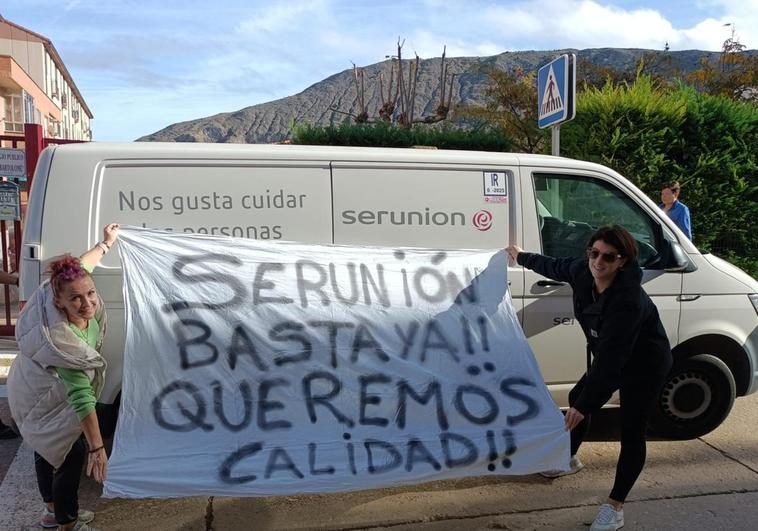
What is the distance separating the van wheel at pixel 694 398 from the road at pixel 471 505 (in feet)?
0.99

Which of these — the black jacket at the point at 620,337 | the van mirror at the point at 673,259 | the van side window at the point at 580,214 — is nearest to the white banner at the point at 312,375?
the black jacket at the point at 620,337

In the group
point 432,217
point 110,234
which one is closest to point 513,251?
point 432,217

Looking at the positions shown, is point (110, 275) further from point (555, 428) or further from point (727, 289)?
point (727, 289)

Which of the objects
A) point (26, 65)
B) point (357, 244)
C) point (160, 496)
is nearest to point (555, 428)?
point (357, 244)

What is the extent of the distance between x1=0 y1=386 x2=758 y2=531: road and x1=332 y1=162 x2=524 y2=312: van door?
1.17m

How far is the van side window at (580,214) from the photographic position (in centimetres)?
399

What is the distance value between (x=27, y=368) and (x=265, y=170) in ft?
5.16

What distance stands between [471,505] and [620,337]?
133 centimetres

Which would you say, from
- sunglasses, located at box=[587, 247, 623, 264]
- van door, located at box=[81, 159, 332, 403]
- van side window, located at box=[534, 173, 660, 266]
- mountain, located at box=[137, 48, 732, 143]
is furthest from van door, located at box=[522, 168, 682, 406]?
mountain, located at box=[137, 48, 732, 143]

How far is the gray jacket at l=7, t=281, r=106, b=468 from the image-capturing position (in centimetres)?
265

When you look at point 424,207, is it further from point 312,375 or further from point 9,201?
point 9,201

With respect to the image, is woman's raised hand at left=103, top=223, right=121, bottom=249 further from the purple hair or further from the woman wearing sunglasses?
the woman wearing sunglasses

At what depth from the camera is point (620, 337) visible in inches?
117

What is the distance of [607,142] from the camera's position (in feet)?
26.4
